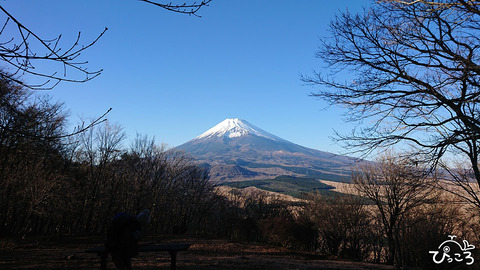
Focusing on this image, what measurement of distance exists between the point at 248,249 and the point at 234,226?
23.3 feet

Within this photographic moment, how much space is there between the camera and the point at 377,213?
19.6m

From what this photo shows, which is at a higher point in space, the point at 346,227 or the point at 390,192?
the point at 390,192

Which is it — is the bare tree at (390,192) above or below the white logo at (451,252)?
above

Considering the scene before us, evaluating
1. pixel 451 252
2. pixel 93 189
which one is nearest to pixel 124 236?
pixel 451 252

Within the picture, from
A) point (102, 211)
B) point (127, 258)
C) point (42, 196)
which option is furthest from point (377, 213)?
point (102, 211)

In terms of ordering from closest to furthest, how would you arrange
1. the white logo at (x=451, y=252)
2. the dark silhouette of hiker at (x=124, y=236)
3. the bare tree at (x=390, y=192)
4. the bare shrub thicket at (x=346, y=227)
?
the dark silhouette of hiker at (x=124, y=236), the white logo at (x=451, y=252), the bare tree at (x=390, y=192), the bare shrub thicket at (x=346, y=227)

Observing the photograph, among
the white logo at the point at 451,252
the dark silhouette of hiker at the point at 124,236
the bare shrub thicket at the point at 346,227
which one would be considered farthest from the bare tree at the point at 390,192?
the dark silhouette of hiker at the point at 124,236

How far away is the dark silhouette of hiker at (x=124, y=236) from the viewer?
532cm

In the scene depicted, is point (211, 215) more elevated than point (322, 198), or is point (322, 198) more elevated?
point (322, 198)

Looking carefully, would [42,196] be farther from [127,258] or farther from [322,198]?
[322,198]

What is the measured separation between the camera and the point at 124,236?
5328 mm

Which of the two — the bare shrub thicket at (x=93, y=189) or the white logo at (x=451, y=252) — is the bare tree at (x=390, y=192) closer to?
the white logo at (x=451, y=252)

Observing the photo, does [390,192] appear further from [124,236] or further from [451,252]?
[124,236]

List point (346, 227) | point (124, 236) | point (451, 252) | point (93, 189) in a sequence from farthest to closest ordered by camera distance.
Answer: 1. point (93, 189)
2. point (346, 227)
3. point (451, 252)
4. point (124, 236)
